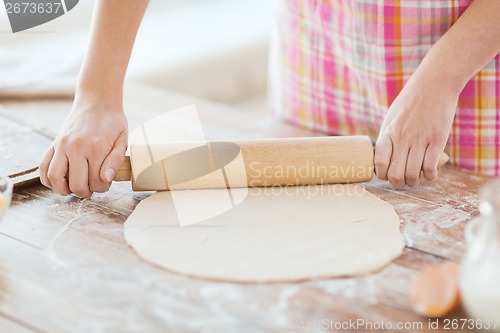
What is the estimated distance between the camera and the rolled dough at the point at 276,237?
1.06 m

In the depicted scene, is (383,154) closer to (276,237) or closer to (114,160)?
(276,237)

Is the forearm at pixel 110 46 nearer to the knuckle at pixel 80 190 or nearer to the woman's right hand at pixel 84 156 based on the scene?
the woman's right hand at pixel 84 156

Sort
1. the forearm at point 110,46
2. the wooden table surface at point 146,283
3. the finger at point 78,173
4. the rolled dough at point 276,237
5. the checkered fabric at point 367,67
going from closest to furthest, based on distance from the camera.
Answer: the wooden table surface at point 146,283
the rolled dough at point 276,237
the finger at point 78,173
the forearm at point 110,46
the checkered fabric at point 367,67

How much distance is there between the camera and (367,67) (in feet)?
5.17

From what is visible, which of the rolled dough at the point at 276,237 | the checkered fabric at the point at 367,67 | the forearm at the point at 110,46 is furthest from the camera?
the checkered fabric at the point at 367,67

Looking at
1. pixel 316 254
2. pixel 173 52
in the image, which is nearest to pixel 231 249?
pixel 316 254

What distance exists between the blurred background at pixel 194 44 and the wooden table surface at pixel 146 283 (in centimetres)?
120

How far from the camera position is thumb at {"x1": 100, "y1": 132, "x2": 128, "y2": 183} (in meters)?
1.28

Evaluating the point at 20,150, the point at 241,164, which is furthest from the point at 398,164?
the point at 20,150

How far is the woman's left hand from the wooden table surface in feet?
0.16

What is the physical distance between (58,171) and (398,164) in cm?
63

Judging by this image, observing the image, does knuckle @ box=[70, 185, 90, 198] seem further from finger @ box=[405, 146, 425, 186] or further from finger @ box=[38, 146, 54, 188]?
finger @ box=[405, 146, 425, 186]

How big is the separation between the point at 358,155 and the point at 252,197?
22 cm

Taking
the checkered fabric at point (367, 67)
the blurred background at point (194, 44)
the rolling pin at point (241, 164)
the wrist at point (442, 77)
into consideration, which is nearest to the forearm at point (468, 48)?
the wrist at point (442, 77)
